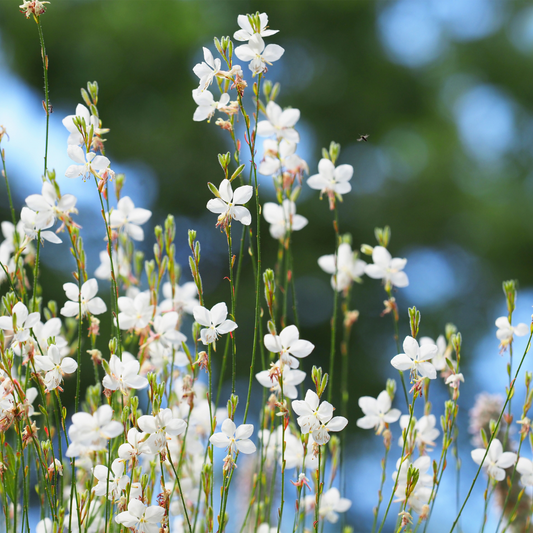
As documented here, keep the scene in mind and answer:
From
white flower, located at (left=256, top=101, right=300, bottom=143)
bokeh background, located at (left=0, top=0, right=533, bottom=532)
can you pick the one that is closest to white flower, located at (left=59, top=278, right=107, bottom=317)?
white flower, located at (left=256, top=101, right=300, bottom=143)

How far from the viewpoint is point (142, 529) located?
0.93m

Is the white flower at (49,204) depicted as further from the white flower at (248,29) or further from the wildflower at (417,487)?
the wildflower at (417,487)

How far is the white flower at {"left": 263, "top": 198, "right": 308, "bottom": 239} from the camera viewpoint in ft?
4.67

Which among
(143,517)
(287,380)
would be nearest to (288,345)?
(287,380)

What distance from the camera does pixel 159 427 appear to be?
0.90m

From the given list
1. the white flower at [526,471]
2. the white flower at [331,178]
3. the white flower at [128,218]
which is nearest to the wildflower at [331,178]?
the white flower at [331,178]

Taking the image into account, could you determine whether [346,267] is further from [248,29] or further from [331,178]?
[248,29]

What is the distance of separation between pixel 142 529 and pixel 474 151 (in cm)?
698

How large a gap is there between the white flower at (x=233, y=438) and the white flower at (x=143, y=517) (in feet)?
0.48

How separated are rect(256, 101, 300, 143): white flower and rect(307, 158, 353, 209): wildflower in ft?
0.31

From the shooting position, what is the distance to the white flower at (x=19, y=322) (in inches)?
37.0

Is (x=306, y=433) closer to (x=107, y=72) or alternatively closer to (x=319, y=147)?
(x=319, y=147)

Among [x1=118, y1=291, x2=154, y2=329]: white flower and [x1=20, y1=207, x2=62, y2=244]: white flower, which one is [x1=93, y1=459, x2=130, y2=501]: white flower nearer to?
[x1=118, y1=291, x2=154, y2=329]: white flower

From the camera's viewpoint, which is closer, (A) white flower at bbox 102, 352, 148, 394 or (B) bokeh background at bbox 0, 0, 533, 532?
(A) white flower at bbox 102, 352, 148, 394
